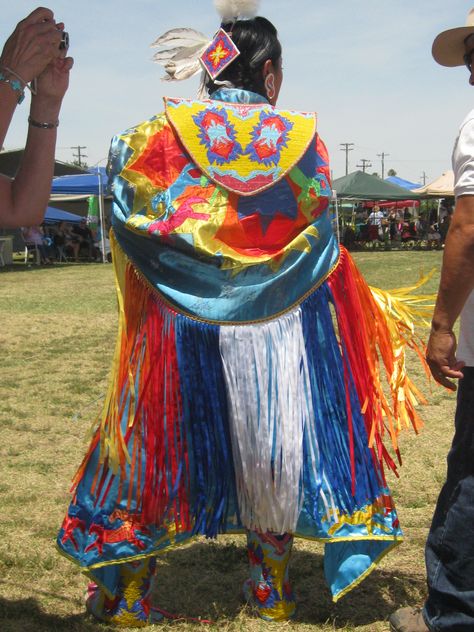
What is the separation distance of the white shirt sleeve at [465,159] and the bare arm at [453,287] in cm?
2

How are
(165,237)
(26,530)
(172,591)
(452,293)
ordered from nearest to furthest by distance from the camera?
1. (452,293)
2. (165,237)
3. (172,591)
4. (26,530)

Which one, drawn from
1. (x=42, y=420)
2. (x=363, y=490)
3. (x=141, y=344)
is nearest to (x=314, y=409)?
(x=363, y=490)

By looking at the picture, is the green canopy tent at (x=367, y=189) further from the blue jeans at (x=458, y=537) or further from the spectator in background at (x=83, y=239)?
the blue jeans at (x=458, y=537)

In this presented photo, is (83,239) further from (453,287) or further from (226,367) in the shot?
(453,287)

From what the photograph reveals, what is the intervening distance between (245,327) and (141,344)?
293 millimetres

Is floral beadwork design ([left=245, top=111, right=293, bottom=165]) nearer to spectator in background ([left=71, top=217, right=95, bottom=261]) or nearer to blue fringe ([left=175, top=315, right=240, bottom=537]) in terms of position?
blue fringe ([left=175, top=315, right=240, bottom=537])

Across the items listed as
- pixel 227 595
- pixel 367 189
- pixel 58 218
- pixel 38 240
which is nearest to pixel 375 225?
pixel 367 189

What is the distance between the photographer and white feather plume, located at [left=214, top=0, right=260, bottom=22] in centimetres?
234

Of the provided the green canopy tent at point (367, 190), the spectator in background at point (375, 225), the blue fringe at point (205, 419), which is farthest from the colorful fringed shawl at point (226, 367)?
the spectator in background at point (375, 225)

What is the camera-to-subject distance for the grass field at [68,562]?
2.42 metres

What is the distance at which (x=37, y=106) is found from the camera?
1.92 metres

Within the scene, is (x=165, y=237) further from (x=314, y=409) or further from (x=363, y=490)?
(x=363, y=490)

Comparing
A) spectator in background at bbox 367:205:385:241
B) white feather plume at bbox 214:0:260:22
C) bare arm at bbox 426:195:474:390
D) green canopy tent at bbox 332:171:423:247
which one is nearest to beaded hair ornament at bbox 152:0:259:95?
white feather plume at bbox 214:0:260:22

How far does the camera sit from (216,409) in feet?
7.45
